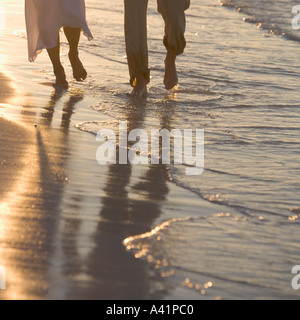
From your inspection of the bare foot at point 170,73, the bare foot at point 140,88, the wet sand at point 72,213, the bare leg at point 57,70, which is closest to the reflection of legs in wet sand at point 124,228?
the wet sand at point 72,213

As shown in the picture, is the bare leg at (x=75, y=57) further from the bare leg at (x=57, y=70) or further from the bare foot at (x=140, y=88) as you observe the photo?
the bare foot at (x=140, y=88)

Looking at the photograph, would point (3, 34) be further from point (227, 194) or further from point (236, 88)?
point (227, 194)

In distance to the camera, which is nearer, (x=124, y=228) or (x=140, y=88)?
(x=124, y=228)

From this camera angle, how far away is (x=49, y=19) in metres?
6.50

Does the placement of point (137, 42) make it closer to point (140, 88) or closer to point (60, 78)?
point (140, 88)

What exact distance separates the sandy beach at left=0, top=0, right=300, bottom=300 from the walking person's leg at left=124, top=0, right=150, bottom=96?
13 cm

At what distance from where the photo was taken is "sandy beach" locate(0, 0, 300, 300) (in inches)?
124

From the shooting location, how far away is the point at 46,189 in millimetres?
4039

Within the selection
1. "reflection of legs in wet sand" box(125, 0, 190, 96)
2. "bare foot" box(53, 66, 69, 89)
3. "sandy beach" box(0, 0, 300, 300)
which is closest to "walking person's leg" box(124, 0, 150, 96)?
"reflection of legs in wet sand" box(125, 0, 190, 96)

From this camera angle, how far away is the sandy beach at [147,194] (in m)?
3.14

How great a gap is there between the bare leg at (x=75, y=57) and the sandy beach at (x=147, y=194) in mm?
101

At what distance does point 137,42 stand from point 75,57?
505mm

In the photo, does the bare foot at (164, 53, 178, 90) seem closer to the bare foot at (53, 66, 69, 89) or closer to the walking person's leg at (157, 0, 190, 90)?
the walking person's leg at (157, 0, 190, 90)

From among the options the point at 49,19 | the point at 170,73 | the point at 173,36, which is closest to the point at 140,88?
the point at 170,73
